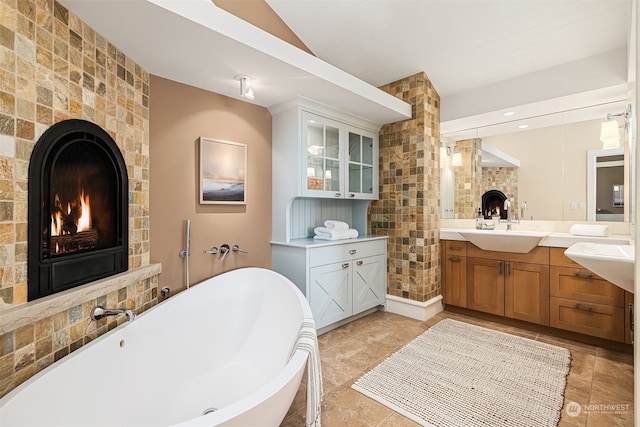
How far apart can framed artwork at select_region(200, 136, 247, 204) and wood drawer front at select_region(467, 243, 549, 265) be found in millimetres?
2452

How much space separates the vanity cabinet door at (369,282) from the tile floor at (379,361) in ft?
0.67

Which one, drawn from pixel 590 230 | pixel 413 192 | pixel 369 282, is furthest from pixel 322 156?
pixel 590 230

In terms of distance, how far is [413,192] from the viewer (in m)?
3.26

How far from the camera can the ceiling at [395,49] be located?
1691mm

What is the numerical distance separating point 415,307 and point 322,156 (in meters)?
1.89

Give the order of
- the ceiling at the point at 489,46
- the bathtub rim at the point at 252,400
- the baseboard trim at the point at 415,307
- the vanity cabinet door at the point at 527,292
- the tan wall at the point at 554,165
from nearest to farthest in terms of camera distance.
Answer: the bathtub rim at the point at 252,400, the ceiling at the point at 489,46, the vanity cabinet door at the point at 527,292, the tan wall at the point at 554,165, the baseboard trim at the point at 415,307

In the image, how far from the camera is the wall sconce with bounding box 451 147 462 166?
369 cm

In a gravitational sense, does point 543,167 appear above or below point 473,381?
above

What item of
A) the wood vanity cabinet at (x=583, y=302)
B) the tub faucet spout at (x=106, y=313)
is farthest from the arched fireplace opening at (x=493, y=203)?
the tub faucet spout at (x=106, y=313)

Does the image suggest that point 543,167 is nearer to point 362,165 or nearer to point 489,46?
point 489,46

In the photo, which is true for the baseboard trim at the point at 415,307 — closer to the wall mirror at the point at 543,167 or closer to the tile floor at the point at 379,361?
the tile floor at the point at 379,361

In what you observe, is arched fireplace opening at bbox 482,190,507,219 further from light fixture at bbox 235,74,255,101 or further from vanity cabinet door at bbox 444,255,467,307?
light fixture at bbox 235,74,255,101

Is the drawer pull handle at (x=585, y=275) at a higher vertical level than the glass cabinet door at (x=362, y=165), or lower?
lower

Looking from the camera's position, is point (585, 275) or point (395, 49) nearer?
point (585, 275)
